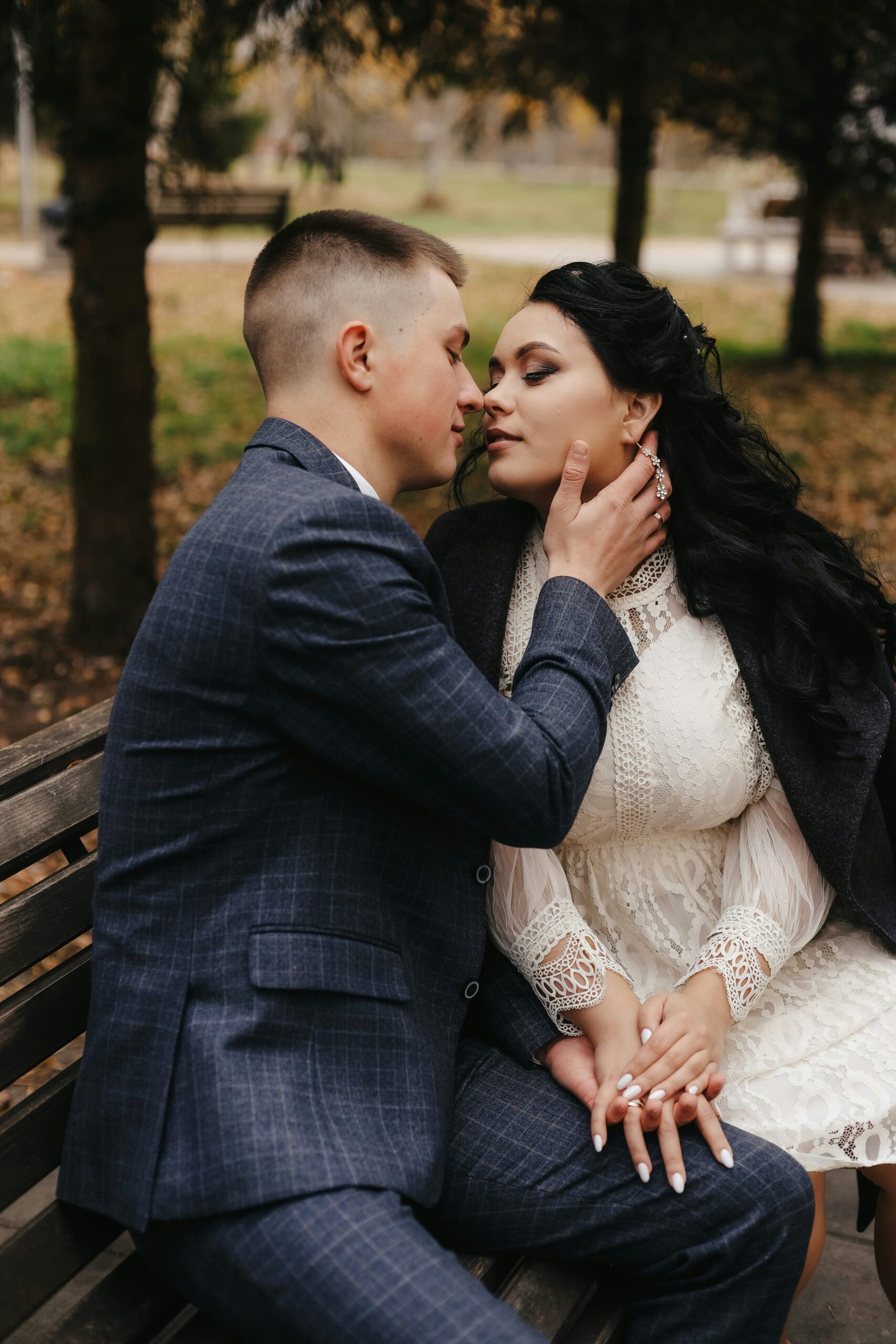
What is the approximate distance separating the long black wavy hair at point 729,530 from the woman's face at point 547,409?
0.10 feet

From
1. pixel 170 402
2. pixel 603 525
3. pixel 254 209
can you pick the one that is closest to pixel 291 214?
pixel 254 209

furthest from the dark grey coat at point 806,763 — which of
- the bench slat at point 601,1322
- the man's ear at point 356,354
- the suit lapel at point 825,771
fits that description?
the man's ear at point 356,354

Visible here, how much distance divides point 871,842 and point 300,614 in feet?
4.36

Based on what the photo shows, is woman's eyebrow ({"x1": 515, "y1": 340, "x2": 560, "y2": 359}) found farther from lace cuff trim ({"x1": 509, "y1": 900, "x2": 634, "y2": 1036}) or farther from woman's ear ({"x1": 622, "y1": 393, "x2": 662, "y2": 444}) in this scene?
lace cuff trim ({"x1": 509, "y1": 900, "x2": 634, "y2": 1036})

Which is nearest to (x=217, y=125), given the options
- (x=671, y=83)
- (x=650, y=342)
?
(x=671, y=83)

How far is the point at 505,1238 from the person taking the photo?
2.16 m

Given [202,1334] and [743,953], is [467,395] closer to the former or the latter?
[743,953]

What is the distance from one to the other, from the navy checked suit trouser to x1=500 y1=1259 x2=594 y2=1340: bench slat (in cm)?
3

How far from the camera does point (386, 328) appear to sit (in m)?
2.26

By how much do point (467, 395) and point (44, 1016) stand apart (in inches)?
51.7

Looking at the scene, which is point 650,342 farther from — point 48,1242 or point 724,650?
point 48,1242

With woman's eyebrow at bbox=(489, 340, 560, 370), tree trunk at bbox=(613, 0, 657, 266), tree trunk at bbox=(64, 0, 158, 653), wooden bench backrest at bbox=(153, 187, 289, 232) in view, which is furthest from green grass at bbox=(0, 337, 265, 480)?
woman's eyebrow at bbox=(489, 340, 560, 370)

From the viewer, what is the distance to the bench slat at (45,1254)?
1.96 m

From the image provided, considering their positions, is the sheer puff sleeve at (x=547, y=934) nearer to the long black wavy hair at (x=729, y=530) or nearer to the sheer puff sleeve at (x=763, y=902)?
the sheer puff sleeve at (x=763, y=902)
